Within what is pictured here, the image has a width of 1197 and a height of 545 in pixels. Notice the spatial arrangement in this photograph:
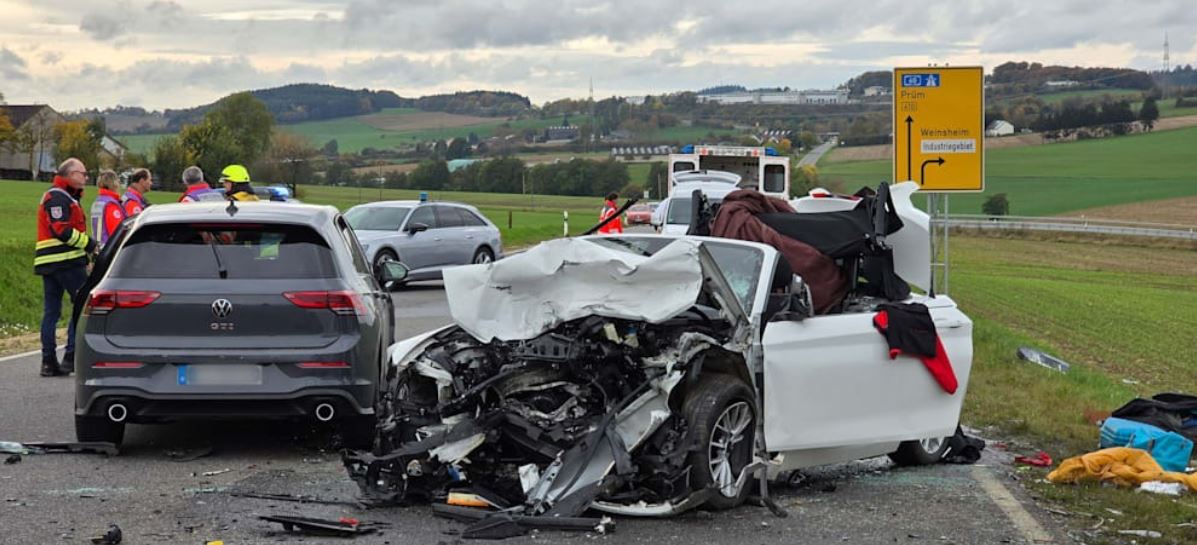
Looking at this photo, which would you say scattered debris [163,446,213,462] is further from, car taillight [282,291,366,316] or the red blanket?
the red blanket

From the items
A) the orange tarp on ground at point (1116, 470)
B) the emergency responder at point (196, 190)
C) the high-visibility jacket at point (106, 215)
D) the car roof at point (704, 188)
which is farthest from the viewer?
the car roof at point (704, 188)

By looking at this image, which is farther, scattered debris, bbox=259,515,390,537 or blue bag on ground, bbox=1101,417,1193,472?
blue bag on ground, bbox=1101,417,1193,472

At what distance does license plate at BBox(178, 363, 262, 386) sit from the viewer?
27.8ft

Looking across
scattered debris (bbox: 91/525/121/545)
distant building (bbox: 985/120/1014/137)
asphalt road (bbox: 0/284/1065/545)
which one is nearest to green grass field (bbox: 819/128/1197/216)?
distant building (bbox: 985/120/1014/137)

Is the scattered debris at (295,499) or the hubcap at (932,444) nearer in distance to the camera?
the scattered debris at (295,499)

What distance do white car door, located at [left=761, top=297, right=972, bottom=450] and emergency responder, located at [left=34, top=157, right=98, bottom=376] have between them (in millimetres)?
7376

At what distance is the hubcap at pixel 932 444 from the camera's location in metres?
9.03

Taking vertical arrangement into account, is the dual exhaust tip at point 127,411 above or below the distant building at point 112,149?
below

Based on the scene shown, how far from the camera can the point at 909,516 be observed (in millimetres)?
7531

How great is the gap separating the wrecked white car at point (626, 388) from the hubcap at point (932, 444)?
0.68 metres

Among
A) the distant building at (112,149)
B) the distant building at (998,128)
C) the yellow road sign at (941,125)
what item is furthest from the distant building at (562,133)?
the yellow road sign at (941,125)

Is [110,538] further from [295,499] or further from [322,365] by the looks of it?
[322,365]

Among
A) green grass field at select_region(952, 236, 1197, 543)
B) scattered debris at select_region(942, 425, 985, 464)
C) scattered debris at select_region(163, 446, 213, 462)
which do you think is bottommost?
green grass field at select_region(952, 236, 1197, 543)

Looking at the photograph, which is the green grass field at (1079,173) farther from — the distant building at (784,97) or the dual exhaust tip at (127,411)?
the dual exhaust tip at (127,411)
